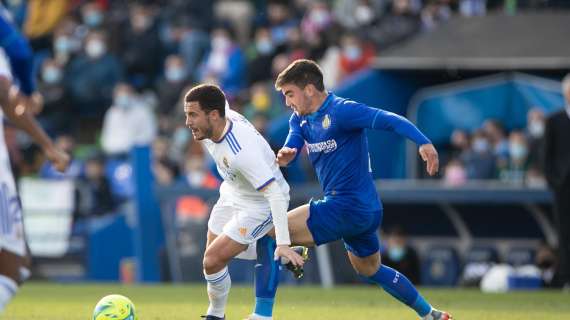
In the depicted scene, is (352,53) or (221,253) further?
(352,53)

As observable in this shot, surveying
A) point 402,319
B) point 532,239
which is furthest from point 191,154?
point 402,319

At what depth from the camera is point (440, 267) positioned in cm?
1845

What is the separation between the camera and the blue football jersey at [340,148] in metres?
10.1

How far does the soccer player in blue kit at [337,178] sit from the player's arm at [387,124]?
0.03ft

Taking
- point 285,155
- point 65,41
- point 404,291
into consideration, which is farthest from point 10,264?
point 65,41

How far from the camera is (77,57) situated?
25.6 m

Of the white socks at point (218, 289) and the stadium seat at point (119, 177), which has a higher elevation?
the white socks at point (218, 289)

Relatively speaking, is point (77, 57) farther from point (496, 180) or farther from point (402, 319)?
point (402, 319)

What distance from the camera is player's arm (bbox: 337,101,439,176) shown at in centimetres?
934

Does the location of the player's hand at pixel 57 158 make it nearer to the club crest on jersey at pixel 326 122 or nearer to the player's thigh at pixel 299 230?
the player's thigh at pixel 299 230

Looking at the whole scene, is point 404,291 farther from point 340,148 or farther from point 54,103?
point 54,103

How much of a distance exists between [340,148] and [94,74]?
50.3ft

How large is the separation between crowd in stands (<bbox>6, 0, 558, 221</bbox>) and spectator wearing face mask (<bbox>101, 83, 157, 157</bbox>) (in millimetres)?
17

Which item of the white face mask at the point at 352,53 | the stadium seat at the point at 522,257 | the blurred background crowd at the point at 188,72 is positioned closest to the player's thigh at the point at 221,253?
the blurred background crowd at the point at 188,72
